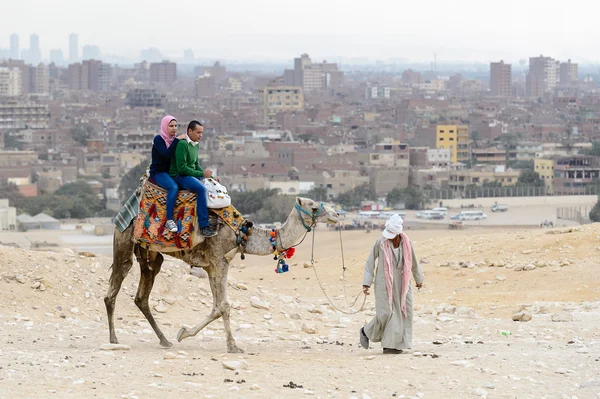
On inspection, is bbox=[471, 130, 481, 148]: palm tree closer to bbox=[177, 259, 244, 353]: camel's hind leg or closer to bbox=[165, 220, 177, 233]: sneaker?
bbox=[177, 259, 244, 353]: camel's hind leg

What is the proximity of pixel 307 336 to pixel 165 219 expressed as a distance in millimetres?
2078

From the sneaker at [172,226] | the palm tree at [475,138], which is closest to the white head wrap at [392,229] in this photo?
the sneaker at [172,226]

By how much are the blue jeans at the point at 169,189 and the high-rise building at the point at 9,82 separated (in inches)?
7014

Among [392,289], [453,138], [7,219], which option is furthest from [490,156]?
[392,289]

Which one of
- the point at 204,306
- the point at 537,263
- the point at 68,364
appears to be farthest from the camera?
the point at 537,263

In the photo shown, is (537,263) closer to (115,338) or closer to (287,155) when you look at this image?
(115,338)

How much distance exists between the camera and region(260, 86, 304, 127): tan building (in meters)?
152

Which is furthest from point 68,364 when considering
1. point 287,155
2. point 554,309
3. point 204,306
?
point 287,155

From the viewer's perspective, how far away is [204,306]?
12.1 m

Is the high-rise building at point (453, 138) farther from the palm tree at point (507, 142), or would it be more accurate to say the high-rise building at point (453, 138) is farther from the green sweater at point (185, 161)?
the green sweater at point (185, 161)

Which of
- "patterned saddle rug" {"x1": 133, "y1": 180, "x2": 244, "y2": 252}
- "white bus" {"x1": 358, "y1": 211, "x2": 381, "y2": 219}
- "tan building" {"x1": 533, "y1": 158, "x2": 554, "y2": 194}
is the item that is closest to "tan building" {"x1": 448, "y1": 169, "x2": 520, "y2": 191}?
"tan building" {"x1": 533, "y1": 158, "x2": 554, "y2": 194}

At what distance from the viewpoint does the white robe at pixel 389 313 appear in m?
9.47

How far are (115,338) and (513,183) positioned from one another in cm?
6955

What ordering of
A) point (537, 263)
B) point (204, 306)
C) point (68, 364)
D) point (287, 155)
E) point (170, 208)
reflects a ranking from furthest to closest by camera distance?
point (287, 155)
point (537, 263)
point (204, 306)
point (170, 208)
point (68, 364)
